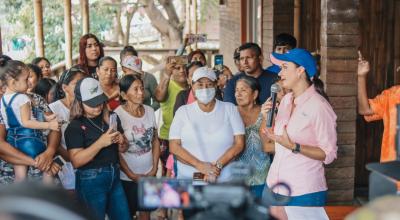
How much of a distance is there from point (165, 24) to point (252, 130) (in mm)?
14052

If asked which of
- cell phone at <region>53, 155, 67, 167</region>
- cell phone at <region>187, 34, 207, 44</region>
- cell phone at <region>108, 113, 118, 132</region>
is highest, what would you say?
cell phone at <region>187, 34, 207, 44</region>

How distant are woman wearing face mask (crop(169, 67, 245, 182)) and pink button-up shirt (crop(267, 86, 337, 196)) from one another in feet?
1.96

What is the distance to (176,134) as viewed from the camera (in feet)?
12.5

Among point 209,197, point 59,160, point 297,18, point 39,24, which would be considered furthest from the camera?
point 39,24

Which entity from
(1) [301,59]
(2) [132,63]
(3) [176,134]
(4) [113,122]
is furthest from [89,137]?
(2) [132,63]

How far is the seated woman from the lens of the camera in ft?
13.1

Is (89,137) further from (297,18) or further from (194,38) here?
(297,18)

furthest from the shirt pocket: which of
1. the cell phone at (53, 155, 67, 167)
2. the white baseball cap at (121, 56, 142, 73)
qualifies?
the white baseball cap at (121, 56, 142, 73)

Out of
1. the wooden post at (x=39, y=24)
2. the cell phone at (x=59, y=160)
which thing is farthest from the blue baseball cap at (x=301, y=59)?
the wooden post at (x=39, y=24)

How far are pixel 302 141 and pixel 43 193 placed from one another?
7.43 feet

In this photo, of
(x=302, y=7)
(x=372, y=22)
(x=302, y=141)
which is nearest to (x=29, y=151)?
(x=302, y=141)

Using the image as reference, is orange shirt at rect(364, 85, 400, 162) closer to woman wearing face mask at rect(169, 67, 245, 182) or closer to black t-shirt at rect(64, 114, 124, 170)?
woman wearing face mask at rect(169, 67, 245, 182)

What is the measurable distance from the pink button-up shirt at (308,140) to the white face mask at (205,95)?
2.36 feet

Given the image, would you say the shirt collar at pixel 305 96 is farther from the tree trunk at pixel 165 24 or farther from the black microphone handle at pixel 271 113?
the tree trunk at pixel 165 24
